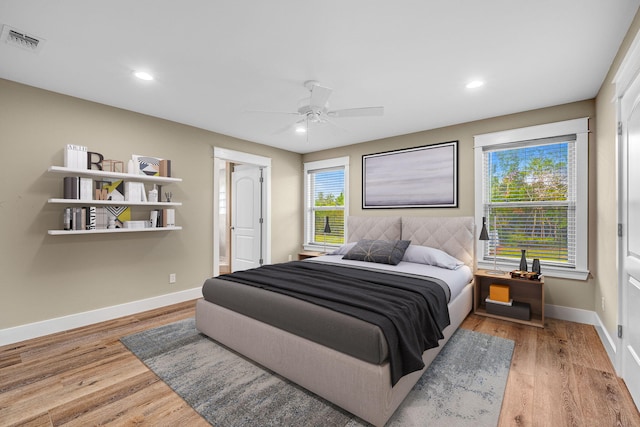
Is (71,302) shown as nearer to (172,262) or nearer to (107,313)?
(107,313)

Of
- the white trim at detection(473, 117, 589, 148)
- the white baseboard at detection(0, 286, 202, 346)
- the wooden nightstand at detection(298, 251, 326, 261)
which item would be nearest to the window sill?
the white trim at detection(473, 117, 589, 148)

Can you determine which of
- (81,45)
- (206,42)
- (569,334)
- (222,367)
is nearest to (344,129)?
(206,42)

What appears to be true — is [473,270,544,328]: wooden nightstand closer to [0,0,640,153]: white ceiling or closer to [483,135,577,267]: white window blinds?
[483,135,577,267]: white window blinds

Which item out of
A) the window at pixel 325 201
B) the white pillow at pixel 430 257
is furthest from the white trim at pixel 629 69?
the window at pixel 325 201

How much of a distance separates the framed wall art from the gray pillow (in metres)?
0.89

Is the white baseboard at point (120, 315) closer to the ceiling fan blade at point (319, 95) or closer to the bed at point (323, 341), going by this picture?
the bed at point (323, 341)

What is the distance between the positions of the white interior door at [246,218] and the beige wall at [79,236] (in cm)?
106

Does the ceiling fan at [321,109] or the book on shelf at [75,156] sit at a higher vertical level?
the ceiling fan at [321,109]

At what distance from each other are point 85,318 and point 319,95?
3.47 meters

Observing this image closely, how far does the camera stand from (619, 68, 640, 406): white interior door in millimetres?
1913

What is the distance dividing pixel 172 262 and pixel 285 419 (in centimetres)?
296

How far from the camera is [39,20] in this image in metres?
2.00

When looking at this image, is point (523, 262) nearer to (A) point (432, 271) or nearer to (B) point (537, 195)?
(B) point (537, 195)

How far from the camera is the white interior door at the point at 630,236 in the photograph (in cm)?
191
